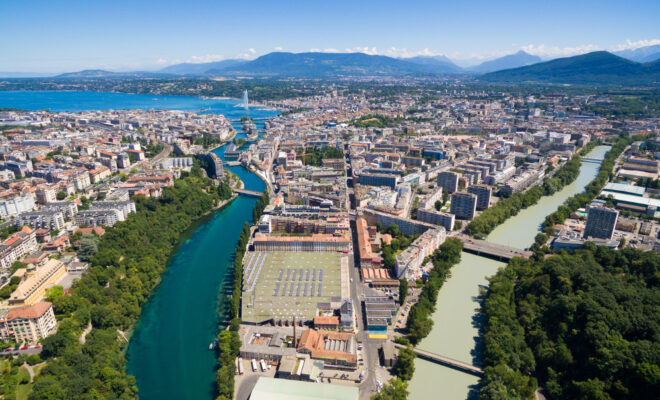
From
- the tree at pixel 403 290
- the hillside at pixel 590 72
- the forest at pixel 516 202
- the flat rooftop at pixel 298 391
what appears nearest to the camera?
the flat rooftop at pixel 298 391

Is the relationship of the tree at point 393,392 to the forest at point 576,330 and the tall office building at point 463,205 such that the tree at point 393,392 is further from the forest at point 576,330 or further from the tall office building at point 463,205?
the tall office building at point 463,205

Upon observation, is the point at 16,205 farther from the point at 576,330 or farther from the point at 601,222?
the point at 601,222

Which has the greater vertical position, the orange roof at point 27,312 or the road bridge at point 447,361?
the orange roof at point 27,312

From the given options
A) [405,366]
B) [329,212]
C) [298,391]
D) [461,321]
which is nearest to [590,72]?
[329,212]

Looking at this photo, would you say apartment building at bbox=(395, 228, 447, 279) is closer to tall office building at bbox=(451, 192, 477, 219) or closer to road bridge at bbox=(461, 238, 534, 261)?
road bridge at bbox=(461, 238, 534, 261)

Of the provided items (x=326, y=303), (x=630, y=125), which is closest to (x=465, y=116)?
(x=630, y=125)

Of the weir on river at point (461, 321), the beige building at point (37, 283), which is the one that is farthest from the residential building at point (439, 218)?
the beige building at point (37, 283)

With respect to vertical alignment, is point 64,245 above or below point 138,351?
above

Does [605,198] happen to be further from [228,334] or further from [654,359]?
[228,334]

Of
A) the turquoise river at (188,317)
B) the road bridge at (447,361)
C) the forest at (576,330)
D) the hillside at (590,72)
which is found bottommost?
the turquoise river at (188,317)
